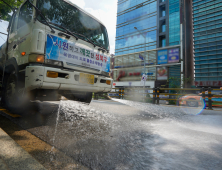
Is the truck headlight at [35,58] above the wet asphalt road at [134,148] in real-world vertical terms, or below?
above

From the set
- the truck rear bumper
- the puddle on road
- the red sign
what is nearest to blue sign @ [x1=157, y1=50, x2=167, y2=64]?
the red sign

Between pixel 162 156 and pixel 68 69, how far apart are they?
2.58 metres

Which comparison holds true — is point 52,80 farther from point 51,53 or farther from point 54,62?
point 51,53

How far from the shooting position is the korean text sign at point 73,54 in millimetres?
3016

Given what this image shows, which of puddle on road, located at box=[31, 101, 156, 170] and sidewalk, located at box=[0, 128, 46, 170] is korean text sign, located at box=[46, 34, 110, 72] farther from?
sidewalk, located at box=[0, 128, 46, 170]

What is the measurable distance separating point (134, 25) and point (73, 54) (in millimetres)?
37126

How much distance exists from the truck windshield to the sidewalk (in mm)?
2466

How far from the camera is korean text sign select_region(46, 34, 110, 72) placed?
9.89 ft

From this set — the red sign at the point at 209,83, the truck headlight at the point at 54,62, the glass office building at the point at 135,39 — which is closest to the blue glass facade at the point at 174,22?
the glass office building at the point at 135,39

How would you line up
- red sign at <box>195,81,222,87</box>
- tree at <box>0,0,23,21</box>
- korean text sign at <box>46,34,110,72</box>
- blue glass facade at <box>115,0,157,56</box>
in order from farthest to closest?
red sign at <box>195,81,222,87</box> < blue glass facade at <box>115,0,157,56</box> < tree at <box>0,0,23,21</box> < korean text sign at <box>46,34,110,72</box>

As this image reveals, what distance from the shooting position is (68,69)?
3295 millimetres

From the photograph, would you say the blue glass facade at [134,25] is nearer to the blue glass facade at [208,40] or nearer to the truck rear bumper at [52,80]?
the blue glass facade at [208,40]

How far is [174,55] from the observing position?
27828 mm

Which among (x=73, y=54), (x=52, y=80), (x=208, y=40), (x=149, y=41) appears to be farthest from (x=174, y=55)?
(x=52, y=80)
